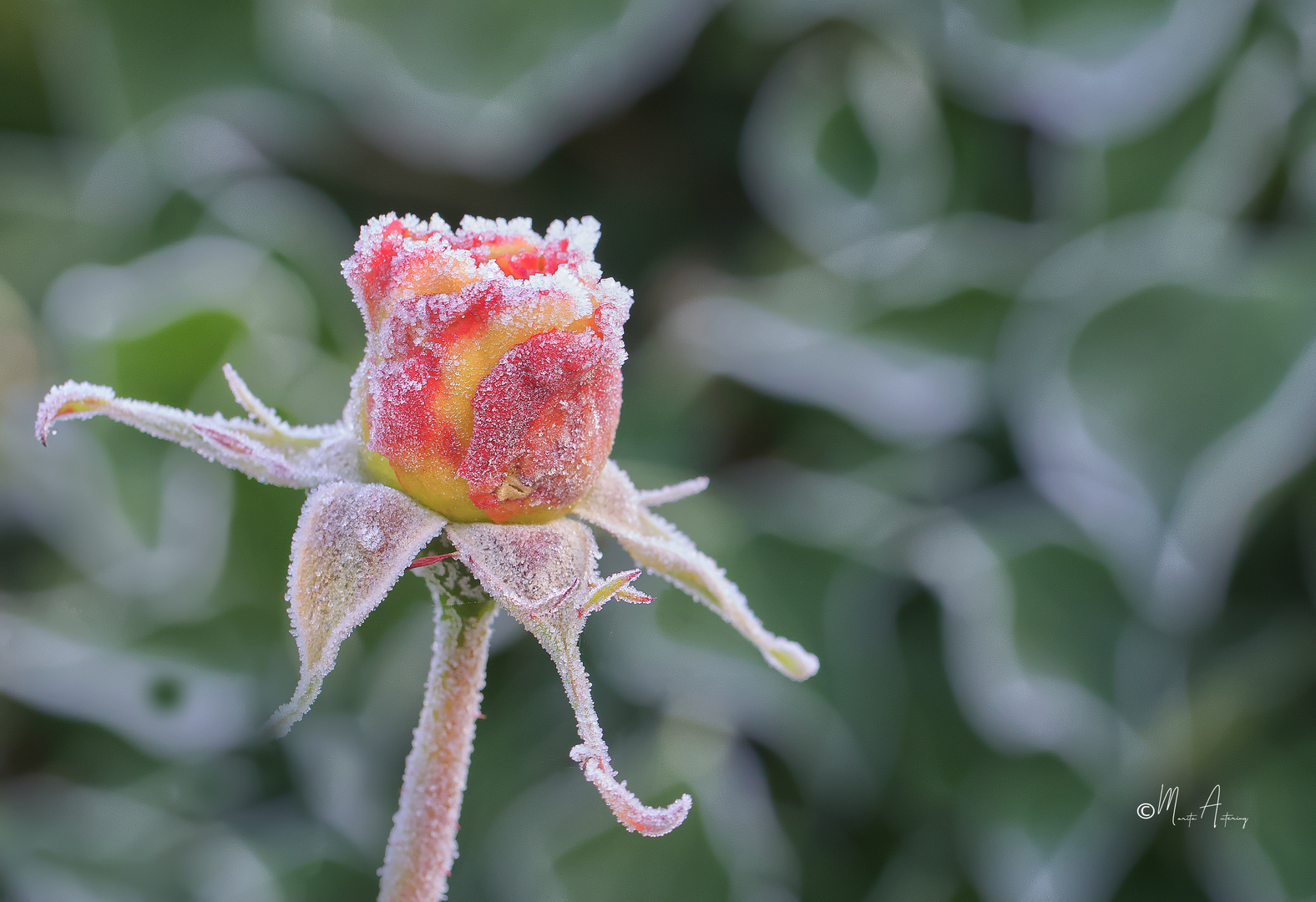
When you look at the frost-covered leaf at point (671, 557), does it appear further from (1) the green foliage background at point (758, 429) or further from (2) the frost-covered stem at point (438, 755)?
(1) the green foliage background at point (758, 429)

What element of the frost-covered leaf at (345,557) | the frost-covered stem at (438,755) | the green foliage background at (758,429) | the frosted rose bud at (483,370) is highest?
the green foliage background at (758,429)

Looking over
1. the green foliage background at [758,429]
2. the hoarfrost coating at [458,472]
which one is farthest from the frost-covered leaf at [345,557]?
the green foliage background at [758,429]

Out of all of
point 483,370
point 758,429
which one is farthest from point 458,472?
point 758,429

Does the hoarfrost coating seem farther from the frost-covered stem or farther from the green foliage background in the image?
the green foliage background

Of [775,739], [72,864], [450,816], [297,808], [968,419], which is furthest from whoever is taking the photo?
[968,419]

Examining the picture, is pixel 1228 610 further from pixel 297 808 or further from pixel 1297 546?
pixel 297 808

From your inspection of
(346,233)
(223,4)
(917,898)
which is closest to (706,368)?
(346,233)
